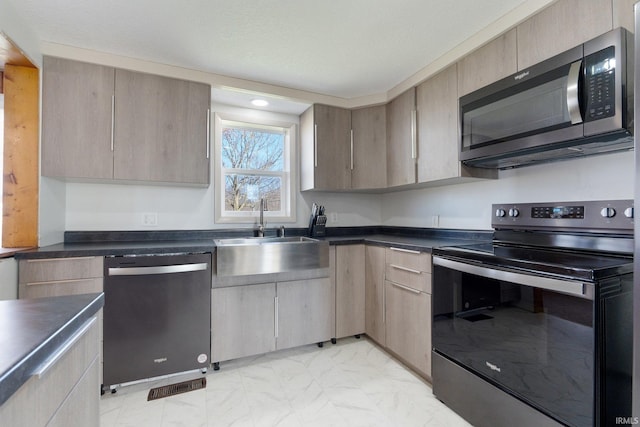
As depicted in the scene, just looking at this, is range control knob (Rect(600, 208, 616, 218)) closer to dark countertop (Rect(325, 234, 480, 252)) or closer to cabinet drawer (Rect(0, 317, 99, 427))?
dark countertop (Rect(325, 234, 480, 252))

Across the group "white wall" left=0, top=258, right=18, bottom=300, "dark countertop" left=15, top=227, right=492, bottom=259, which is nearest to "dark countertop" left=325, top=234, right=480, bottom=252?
"dark countertop" left=15, top=227, right=492, bottom=259

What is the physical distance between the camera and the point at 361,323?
262 centimetres

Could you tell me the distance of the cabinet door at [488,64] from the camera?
5.58ft

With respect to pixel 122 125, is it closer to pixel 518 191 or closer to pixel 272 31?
pixel 272 31

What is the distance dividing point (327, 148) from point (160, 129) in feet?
4.59

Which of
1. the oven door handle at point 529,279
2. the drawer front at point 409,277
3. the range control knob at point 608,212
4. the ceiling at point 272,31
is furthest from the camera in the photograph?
the drawer front at point 409,277

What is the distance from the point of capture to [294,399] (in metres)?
1.83

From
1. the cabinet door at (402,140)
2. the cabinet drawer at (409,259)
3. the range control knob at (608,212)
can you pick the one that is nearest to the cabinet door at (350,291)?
the cabinet drawer at (409,259)

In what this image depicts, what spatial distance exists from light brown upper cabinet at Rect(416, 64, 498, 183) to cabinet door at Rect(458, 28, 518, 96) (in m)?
0.07

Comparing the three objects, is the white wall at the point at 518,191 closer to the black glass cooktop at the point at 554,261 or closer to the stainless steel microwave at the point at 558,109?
the stainless steel microwave at the point at 558,109

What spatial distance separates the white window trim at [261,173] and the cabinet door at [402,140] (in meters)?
0.96

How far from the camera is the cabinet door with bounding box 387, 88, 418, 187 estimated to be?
7.93 feet

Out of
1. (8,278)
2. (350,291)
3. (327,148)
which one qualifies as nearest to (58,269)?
(8,278)

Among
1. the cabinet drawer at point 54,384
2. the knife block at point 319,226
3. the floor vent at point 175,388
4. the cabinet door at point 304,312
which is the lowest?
the floor vent at point 175,388
